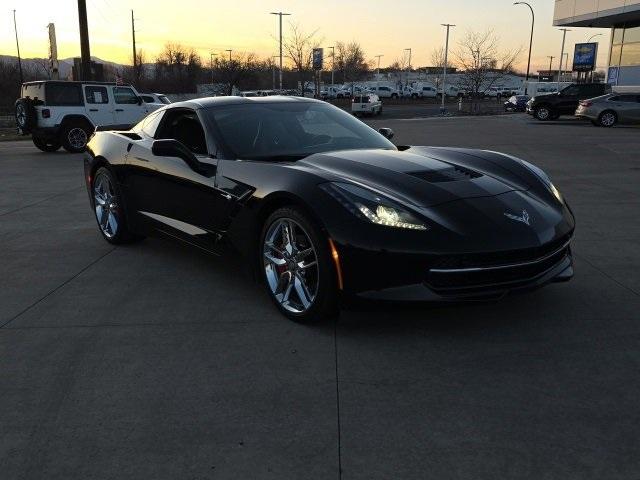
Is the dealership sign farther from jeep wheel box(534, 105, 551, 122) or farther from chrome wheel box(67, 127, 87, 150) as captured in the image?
chrome wheel box(67, 127, 87, 150)

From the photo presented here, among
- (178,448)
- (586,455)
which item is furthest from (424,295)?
(178,448)

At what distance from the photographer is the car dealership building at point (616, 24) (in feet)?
103

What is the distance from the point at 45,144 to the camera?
1652 cm

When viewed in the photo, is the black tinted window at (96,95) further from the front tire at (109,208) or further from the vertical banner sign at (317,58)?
the vertical banner sign at (317,58)

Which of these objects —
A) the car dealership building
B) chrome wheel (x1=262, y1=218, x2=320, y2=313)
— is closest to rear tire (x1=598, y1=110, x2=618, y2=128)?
the car dealership building

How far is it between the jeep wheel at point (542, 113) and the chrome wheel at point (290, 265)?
28.6 metres

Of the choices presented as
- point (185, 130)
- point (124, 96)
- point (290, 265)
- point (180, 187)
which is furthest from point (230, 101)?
point (124, 96)

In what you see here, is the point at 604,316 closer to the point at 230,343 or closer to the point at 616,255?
the point at 616,255

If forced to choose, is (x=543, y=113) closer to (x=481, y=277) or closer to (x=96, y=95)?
(x=96, y=95)

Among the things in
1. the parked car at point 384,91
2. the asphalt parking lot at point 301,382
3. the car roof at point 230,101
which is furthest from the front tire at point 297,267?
the parked car at point 384,91

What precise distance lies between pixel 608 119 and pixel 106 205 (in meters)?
23.8

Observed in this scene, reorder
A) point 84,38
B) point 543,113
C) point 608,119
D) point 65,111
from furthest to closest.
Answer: point 543,113
point 608,119
point 84,38
point 65,111

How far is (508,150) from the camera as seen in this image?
14.9 meters

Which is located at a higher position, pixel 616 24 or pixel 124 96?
pixel 616 24
